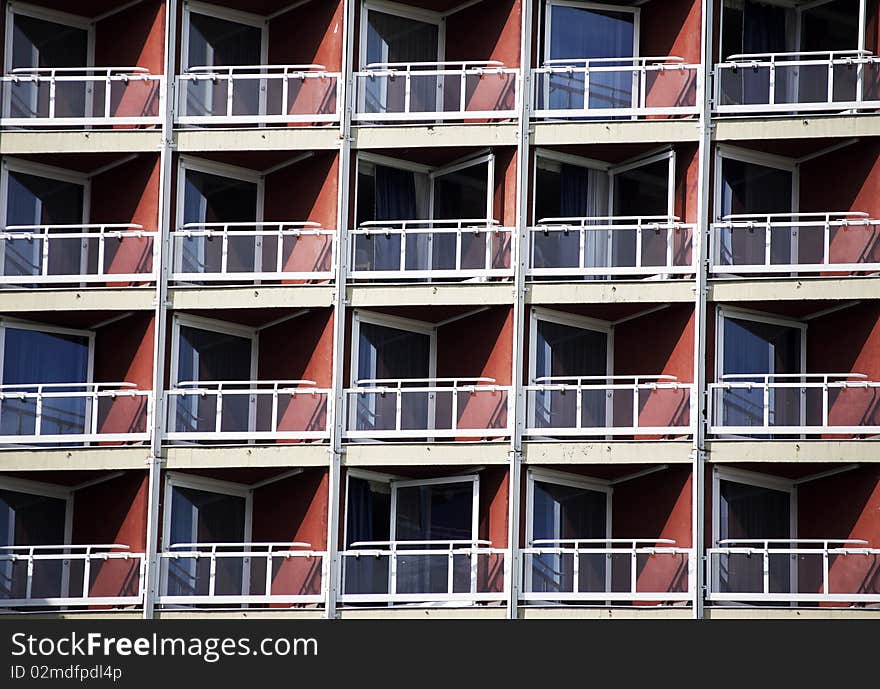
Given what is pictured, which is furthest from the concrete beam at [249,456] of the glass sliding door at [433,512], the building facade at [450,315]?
the glass sliding door at [433,512]

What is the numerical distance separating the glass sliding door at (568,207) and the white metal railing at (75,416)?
7.82m

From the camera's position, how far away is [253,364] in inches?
1912

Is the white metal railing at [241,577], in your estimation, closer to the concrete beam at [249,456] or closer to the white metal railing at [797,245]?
the concrete beam at [249,456]

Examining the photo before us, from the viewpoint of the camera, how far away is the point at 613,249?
47281mm

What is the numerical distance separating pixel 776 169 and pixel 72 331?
1366 cm

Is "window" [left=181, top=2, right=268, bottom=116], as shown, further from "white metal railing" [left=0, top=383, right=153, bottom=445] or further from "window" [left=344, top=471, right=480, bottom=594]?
"window" [left=344, top=471, right=480, bottom=594]

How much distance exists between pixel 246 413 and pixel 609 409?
6640mm

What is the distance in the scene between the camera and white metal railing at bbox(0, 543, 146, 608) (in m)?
46.0

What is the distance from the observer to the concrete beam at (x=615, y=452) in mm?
45969

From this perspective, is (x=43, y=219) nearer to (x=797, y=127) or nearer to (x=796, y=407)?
(x=797, y=127)

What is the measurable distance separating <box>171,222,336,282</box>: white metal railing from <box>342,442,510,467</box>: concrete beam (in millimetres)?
3374

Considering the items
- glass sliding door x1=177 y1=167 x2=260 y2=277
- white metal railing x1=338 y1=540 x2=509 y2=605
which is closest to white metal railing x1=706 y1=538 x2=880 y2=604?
white metal railing x1=338 y1=540 x2=509 y2=605
